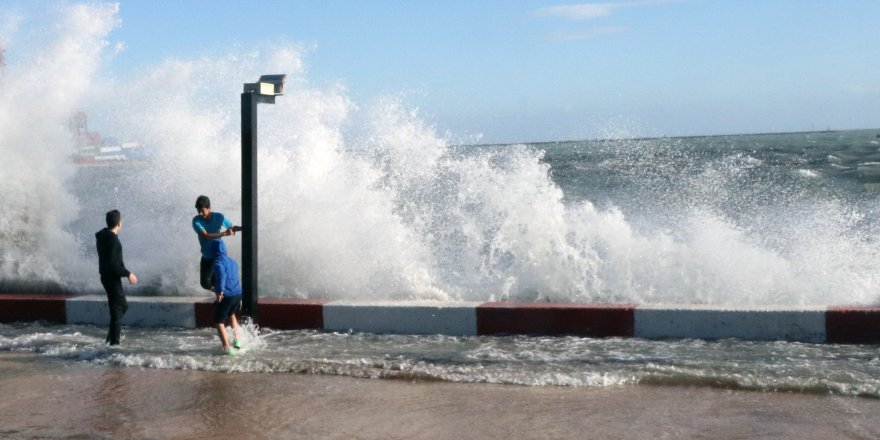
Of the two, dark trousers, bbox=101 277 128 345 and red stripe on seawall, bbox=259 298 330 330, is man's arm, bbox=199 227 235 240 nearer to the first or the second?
dark trousers, bbox=101 277 128 345

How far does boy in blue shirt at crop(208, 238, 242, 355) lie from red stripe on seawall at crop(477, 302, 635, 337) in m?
1.91

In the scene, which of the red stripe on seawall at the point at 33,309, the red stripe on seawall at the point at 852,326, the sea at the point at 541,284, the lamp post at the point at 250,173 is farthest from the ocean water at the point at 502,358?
the red stripe on seawall at the point at 33,309

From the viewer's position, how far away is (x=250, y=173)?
761cm

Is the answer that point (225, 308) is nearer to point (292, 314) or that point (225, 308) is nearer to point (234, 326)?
point (234, 326)

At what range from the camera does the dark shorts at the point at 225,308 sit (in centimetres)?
684

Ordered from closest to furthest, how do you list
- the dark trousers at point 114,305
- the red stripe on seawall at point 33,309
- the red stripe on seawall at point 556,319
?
the red stripe on seawall at point 556,319, the dark trousers at point 114,305, the red stripe on seawall at point 33,309

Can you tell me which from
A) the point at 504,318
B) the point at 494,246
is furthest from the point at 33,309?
the point at 504,318

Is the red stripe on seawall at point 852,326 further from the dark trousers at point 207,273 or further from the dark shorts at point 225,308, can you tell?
the dark trousers at point 207,273

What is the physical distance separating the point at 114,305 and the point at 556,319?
3.48 meters

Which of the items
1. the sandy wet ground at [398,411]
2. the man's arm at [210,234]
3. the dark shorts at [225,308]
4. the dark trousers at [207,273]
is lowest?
Result: the sandy wet ground at [398,411]

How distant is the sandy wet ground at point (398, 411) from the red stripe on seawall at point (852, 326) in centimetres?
151

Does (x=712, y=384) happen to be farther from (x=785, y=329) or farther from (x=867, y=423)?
(x=785, y=329)

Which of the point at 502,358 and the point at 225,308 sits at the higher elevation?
the point at 225,308

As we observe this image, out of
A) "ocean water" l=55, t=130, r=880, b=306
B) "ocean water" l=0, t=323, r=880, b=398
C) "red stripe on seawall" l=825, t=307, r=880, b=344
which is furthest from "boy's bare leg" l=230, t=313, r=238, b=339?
"red stripe on seawall" l=825, t=307, r=880, b=344
